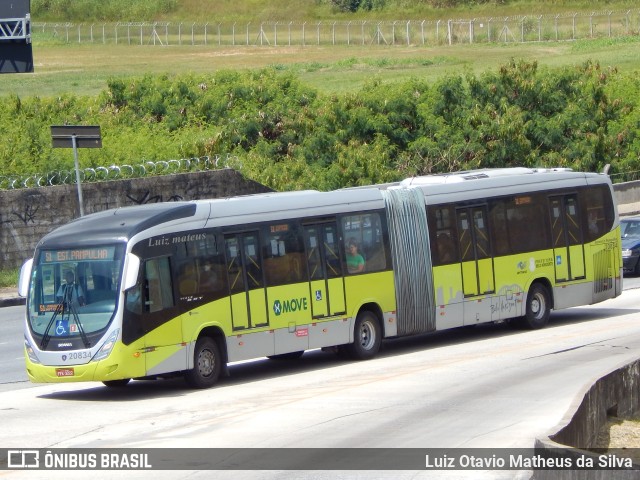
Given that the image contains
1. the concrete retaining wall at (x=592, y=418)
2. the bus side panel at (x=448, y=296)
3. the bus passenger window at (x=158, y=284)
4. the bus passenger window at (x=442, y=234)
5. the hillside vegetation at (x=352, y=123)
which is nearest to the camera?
the concrete retaining wall at (x=592, y=418)

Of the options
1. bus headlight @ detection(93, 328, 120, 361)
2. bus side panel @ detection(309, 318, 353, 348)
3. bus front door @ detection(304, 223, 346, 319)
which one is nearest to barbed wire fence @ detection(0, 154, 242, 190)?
bus front door @ detection(304, 223, 346, 319)

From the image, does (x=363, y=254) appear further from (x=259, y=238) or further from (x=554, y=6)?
(x=554, y=6)

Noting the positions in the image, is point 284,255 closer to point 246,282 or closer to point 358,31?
point 246,282

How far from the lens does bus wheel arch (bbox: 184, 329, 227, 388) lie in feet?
56.0

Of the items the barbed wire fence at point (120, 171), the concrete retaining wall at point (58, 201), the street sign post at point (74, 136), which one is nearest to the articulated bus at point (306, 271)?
the street sign post at point (74, 136)

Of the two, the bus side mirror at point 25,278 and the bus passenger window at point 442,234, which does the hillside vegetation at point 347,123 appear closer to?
the bus passenger window at point 442,234

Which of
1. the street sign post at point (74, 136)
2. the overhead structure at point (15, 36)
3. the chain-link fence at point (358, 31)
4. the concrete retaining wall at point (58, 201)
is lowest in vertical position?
the concrete retaining wall at point (58, 201)

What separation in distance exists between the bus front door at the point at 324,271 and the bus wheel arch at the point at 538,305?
5133 millimetres

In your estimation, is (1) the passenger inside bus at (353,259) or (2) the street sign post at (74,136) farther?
(2) the street sign post at (74,136)

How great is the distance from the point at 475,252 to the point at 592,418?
9.49m

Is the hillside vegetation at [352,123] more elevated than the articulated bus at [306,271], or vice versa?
the hillside vegetation at [352,123]

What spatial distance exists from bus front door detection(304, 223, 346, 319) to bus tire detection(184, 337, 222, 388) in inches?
86.4

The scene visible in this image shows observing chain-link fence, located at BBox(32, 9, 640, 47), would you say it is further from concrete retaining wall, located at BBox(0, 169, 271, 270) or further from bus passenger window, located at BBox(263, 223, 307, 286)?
bus passenger window, located at BBox(263, 223, 307, 286)

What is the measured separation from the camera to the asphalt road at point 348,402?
41.8ft
